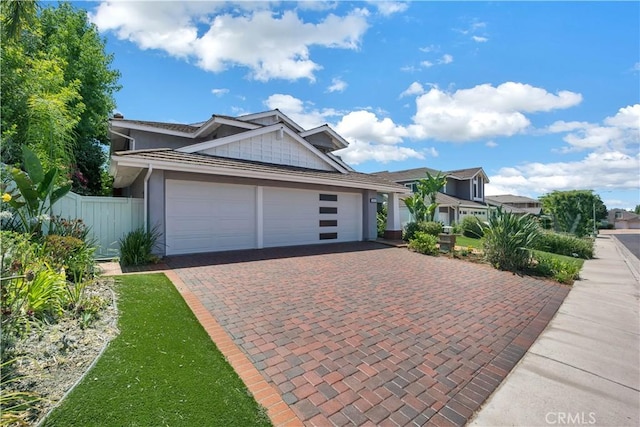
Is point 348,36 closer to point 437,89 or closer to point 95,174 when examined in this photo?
point 437,89

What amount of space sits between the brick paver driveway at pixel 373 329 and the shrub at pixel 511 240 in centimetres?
125

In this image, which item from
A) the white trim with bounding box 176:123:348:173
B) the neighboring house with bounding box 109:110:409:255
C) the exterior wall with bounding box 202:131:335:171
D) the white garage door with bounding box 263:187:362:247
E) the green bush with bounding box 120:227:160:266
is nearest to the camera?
the green bush with bounding box 120:227:160:266

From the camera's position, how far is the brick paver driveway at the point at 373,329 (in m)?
3.17

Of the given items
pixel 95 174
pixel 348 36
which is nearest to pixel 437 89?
pixel 348 36

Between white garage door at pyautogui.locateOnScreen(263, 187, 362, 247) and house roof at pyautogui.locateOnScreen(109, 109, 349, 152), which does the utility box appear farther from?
house roof at pyautogui.locateOnScreen(109, 109, 349, 152)

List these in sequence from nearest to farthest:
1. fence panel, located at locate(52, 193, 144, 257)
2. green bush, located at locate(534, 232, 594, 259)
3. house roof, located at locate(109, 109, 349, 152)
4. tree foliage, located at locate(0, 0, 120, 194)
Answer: tree foliage, located at locate(0, 0, 120, 194)
fence panel, located at locate(52, 193, 144, 257)
house roof, located at locate(109, 109, 349, 152)
green bush, located at locate(534, 232, 594, 259)

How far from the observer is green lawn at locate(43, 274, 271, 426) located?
2.57 meters

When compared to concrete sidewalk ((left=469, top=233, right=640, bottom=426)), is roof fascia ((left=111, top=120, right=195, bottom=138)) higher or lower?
higher

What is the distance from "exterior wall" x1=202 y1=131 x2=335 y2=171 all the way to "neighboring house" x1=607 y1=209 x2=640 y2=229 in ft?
293

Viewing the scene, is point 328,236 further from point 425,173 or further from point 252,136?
point 425,173

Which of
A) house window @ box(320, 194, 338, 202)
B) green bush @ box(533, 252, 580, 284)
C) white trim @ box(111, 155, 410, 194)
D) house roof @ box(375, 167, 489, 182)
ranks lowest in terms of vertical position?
green bush @ box(533, 252, 580, 284)

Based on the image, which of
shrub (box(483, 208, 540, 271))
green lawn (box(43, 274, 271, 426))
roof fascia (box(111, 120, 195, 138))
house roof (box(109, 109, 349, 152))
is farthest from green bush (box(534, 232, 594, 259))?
roof fascia (box(111, 120, 195, 138))

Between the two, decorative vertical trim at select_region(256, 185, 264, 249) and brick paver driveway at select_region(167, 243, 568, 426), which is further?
decorative vertical trim at select_region(256, 185, 264, 249)

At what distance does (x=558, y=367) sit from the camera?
4.21 m
